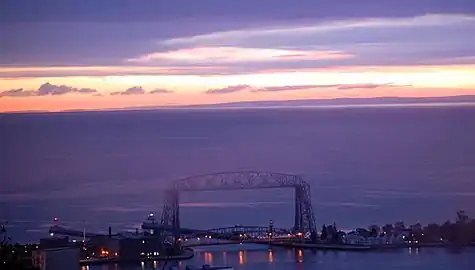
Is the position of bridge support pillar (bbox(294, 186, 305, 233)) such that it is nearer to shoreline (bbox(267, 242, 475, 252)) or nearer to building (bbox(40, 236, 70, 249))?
shoreline (bbox(267, 242, 475, 252))

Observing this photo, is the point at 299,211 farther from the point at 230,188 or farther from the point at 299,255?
the point at 299,255

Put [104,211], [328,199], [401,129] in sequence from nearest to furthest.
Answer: [104,211]
[328,199]
[401,129]

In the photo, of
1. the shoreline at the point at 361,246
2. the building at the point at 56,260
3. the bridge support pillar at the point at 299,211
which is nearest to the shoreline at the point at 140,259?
the shoreline at the point at 361,246

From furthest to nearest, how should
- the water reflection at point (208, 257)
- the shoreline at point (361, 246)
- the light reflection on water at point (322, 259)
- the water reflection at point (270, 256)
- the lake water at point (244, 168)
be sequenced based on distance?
the lake water at point (244, 168) < the shoreline at point (361, 246) < the water reflection at point (270, 256) < the water reflection at point (208, 257) < the light reflection on water at point (322, 259)

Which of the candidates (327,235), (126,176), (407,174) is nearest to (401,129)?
(407,174)

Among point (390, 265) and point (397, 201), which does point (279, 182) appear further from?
point (390, 265)

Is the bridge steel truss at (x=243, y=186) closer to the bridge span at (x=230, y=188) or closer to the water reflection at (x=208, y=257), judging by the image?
the bridge span at (x=230, y=188)
